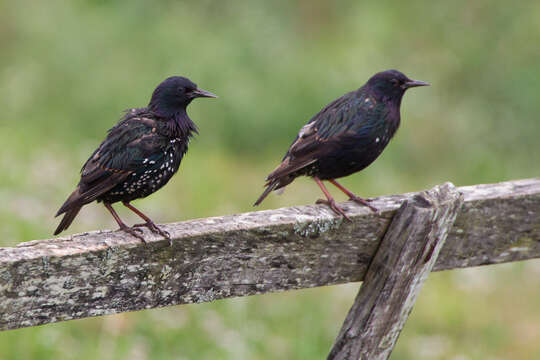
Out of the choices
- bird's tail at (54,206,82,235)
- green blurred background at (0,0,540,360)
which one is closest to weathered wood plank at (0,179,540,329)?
bird's tail at (54,206,82,235)

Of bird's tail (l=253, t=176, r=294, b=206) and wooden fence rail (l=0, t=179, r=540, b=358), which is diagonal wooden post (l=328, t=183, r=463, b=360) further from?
bird's tail (l=253, t=176, r=294, b=206)

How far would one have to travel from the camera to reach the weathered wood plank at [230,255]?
242 centimetres

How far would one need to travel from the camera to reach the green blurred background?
5078 mm

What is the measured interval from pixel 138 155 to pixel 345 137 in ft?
3.42

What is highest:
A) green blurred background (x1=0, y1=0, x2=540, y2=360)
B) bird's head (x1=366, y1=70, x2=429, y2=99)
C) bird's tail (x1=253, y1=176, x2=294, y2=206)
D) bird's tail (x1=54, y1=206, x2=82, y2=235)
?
bird's head (x1=366, y1=70, x2=429, y2=99)

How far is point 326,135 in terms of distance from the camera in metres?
3.84

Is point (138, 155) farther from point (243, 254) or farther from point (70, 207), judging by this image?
point (243, 254)

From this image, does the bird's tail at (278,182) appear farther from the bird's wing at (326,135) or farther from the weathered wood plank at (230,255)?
the weathered wood plank at (230,255)

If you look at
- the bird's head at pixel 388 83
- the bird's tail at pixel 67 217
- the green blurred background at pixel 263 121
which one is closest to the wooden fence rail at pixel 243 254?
the bird's tail at pixel 67 217

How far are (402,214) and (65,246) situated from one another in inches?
49.7

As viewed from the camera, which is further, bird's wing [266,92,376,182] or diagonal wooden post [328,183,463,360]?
bird's wing [266,92,376,182]

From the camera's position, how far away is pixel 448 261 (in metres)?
3.21

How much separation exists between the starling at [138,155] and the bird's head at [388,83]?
3.30 ft

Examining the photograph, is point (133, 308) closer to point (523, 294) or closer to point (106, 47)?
point (523, 294)
